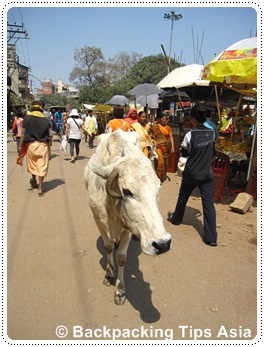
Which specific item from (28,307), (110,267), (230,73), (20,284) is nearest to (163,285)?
(110,267)

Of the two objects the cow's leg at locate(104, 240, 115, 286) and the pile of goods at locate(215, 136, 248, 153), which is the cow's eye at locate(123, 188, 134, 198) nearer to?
the cow's leg at locate(104, 240, 115, 286)

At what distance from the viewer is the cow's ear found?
2.04m

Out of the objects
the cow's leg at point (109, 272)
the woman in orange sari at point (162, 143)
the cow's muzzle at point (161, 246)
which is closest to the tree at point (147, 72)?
the woman in orange sari at point (162, 143)

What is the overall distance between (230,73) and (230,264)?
3384mm

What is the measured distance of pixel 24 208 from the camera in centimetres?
494

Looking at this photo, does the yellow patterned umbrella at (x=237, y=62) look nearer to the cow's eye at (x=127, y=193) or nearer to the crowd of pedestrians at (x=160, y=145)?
the crowd of pedestrians at (x=160, y=145)

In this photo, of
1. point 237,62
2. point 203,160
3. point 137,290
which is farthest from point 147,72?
point 137,290

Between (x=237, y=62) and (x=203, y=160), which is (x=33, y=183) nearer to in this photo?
(x=203, y=160)

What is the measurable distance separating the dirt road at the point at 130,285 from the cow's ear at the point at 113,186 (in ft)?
4.25

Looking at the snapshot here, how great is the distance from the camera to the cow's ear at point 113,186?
204cm

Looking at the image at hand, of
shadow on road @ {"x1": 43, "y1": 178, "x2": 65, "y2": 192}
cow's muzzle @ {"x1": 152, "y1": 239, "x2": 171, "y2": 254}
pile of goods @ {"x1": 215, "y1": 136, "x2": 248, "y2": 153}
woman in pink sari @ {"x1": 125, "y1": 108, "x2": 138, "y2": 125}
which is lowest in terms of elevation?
shadow on road @ {"x1": 43, "y1": 178, "x2": 65, "y2": 192}

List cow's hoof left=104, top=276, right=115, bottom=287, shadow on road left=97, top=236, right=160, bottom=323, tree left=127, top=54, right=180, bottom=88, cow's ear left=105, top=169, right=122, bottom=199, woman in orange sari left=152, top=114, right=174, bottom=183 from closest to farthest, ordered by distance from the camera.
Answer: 1. cow's ear left=105, top=169, right=122, bottom=199
2. shadow on road left=97, top=236, right=160, bottom=323
3. cow's hoof left=104, top=276, right=115, bottom=287
4. woman in orange sari left=152, top=114, right=174, bottom=183
5. tree left=127, top=54, right=180, bottom=88

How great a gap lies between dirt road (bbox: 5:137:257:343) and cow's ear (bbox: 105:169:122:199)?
4.25 ft

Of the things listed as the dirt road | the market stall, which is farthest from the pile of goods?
the dirt road
